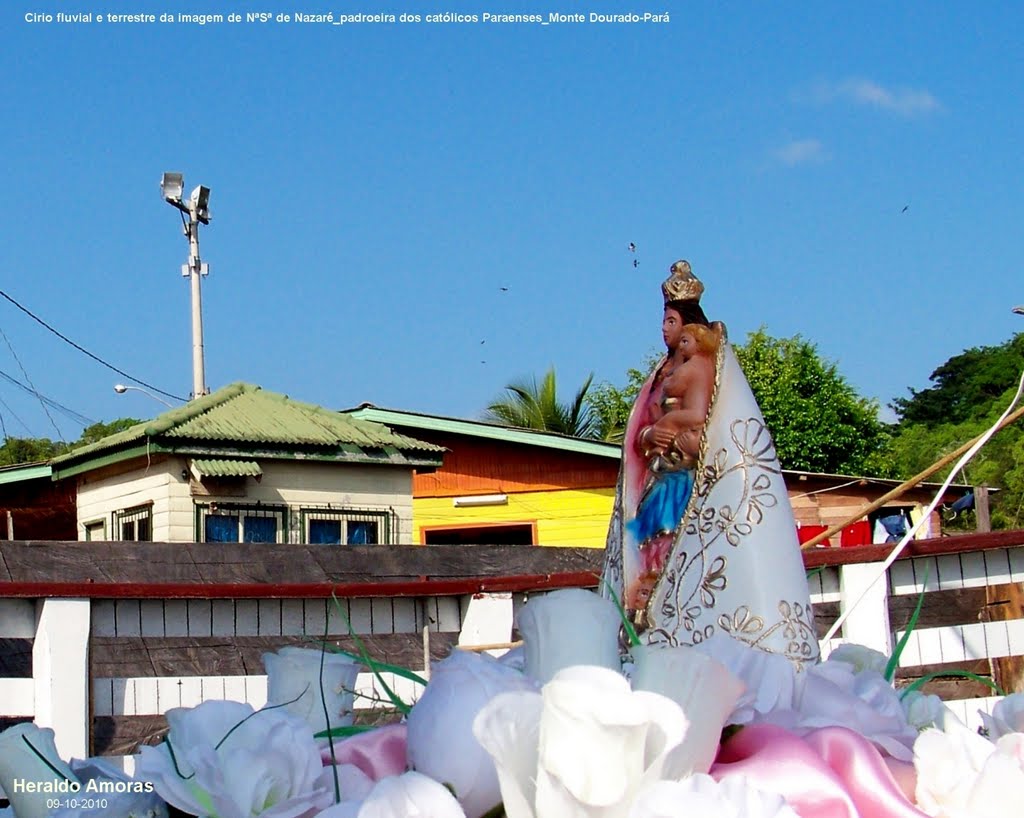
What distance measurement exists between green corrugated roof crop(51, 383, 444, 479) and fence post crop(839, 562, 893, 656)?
7966 millimetres

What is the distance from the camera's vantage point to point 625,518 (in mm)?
3357

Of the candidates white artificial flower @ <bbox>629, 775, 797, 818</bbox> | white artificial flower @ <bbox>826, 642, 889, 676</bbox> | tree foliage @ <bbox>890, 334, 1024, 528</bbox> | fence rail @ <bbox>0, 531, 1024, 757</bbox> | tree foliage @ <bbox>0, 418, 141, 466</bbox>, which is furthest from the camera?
tree foliage @ <bbox>0, 418, 141, 466</bbox>

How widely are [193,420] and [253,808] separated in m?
11.3

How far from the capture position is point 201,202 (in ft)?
53.3

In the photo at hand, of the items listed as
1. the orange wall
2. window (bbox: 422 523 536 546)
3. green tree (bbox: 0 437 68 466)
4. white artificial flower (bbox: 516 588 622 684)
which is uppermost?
green tree (bbox: 0 437 68 466)

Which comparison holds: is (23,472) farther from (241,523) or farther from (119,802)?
(119,802)

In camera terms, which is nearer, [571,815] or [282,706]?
[571,815]

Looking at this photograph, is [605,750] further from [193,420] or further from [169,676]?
[193,420]

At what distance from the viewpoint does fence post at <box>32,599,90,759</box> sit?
349 centimetres

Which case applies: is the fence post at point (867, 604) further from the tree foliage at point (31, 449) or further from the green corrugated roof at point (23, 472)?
the tree foliage at point (31, 449)

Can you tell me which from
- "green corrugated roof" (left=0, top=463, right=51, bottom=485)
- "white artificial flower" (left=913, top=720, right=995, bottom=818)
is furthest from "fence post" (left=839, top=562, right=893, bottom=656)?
"green corrugated roof" (left=0, top=463, right=51, bottom=485)

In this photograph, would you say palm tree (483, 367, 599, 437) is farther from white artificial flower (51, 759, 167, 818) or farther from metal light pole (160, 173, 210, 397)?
white artificial flower (51, 759, 167, 818)

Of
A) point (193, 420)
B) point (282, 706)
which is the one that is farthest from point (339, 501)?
point (282, 706)

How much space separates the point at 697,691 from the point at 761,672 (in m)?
0.23
